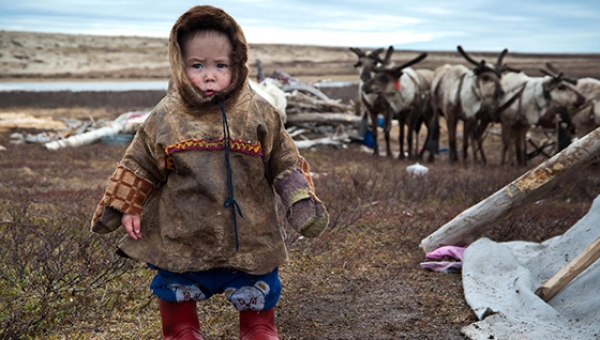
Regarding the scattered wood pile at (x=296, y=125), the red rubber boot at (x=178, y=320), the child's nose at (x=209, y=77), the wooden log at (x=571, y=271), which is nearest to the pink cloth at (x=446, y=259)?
the wooden log at (x=571, y=271)

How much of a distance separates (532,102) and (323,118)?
21.2 ft

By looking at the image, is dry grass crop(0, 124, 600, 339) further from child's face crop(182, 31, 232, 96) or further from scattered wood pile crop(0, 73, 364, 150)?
scattered wood pile crop(0, 73, 364, 150)

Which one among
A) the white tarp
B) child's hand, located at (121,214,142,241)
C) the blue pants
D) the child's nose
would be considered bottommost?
the white tarp

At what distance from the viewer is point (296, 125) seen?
61.9 feet

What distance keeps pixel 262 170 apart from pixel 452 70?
479 inches

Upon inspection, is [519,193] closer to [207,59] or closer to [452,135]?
[207,59]

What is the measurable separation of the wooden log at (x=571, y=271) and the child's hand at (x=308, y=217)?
1.95 m

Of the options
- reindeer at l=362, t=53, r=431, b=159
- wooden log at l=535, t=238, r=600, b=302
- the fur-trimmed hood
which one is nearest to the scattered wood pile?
reindeer at l=362, t=53, r=431, b=159

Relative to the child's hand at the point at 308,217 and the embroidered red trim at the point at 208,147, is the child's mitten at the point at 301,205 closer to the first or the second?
the child's hand at the point at 308,217

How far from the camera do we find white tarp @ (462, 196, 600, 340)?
13.5 ft

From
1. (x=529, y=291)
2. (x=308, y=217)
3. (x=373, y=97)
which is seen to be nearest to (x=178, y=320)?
(x=308, y=217)

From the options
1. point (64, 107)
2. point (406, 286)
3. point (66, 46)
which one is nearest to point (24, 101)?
point (64, 107)

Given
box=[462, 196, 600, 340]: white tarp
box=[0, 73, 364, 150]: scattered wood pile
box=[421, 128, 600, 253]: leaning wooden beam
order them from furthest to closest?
1. box=[0, 73, 364, 150]: scattered wood pile
2. box=[421, 128, 600, 253]: leaning wooden beam
3. box=[462, 196, 600, 340]: white tarp

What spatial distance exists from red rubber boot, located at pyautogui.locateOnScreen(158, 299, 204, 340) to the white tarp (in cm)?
175
